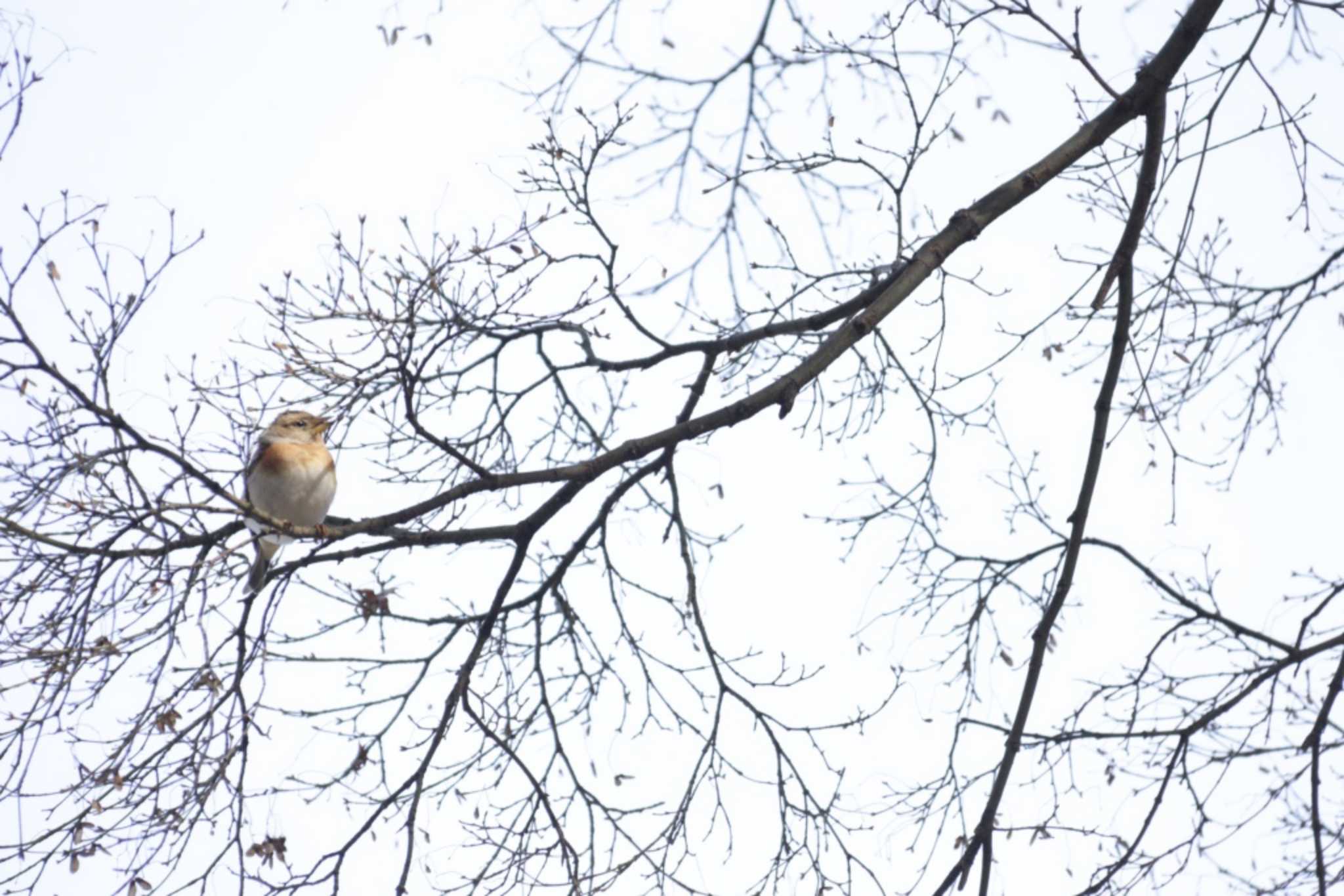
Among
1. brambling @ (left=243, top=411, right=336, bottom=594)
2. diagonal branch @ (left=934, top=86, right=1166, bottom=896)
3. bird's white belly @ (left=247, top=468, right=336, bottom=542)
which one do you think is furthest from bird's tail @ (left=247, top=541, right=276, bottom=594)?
diagonal branch @ (left=934, top=86, right=1166, bottom=896)

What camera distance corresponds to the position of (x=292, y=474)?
19.3 ft

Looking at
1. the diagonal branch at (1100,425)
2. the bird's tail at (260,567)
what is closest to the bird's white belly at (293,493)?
the bird's tail at (260,567)

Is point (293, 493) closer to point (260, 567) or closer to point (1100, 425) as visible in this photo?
point (260, 567)

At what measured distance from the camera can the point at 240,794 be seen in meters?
5.43

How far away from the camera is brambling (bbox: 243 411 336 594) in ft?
19.3

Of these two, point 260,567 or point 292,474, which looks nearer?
point 260,567

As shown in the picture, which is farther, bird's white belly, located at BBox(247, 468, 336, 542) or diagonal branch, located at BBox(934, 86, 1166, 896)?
bird's white belly, located at BBox(247, 468, 336, 542)

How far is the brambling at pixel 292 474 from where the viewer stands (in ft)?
19.3

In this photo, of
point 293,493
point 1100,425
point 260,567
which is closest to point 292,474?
point 293,493

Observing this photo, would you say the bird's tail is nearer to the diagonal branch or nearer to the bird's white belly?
the bird's white belly

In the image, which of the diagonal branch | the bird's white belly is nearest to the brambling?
the bird's white belly

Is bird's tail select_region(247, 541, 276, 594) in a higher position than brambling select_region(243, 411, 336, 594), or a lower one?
lower

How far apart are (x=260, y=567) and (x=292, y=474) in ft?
1.38

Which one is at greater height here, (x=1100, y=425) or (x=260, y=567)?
(x=1100, y=425)
